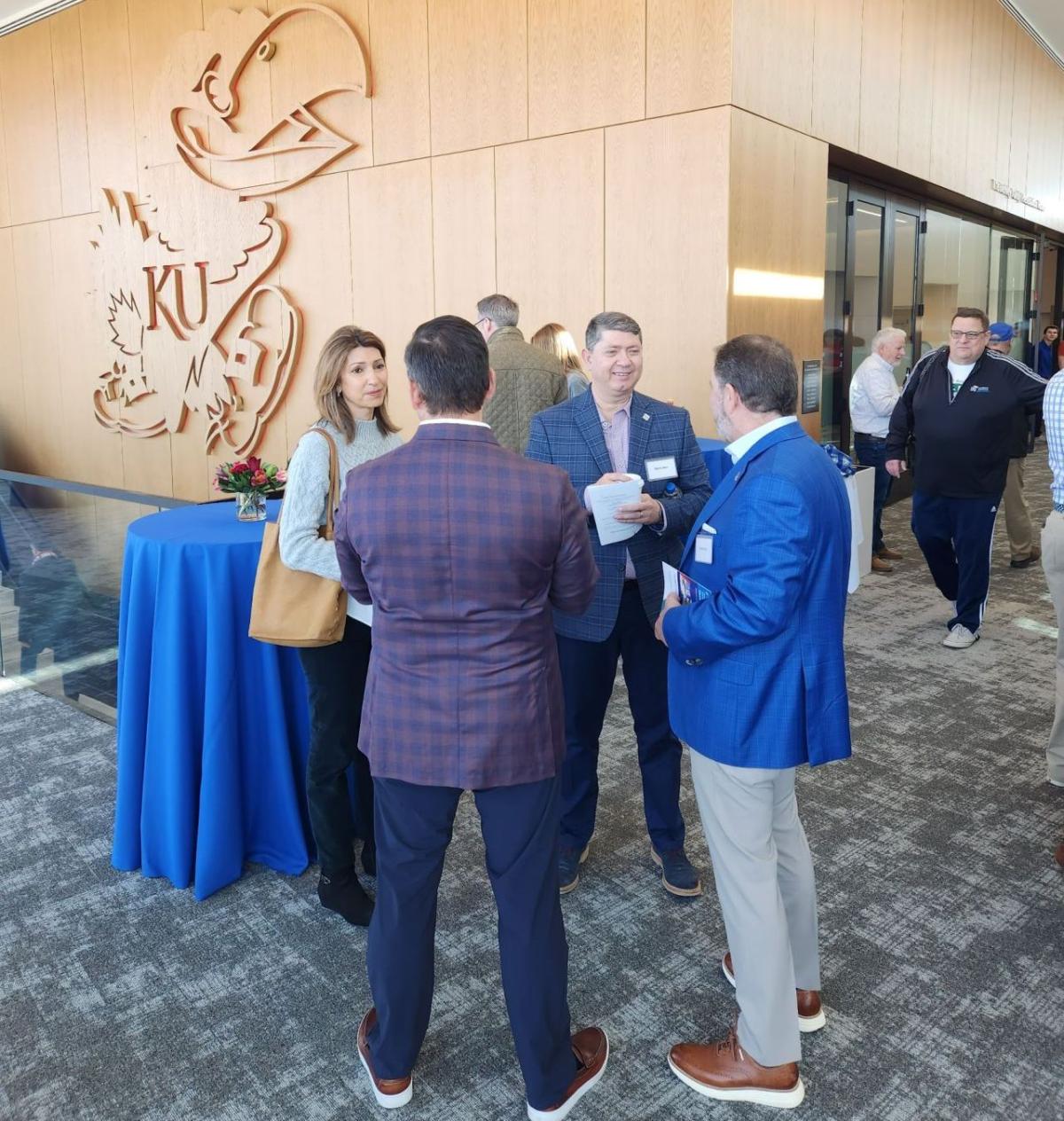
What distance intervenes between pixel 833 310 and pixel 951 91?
2.58 meters

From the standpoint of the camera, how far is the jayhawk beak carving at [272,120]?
7246mm

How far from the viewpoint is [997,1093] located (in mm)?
2137

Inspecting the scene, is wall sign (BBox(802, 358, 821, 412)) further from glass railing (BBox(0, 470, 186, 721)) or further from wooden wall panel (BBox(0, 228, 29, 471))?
wooden wall panel (BBox(0, 228, 29, 471))

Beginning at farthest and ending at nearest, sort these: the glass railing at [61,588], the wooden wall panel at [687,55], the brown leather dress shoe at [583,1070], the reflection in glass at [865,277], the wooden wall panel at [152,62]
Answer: the wooden wall panel at [152,62] → the reflection in glass at [865,277] → the wooden wall panel at [687,55] → the glass railing at [61,588] → the brown leather dress shoe at [583,1070]

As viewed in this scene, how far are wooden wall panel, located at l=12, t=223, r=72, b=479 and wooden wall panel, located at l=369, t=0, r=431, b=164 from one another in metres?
4.95

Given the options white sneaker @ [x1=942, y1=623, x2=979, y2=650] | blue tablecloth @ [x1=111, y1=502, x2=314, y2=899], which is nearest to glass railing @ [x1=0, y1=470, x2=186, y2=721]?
blue tablecloth @ [x1=111, y1=502, x2=314, y2=899]

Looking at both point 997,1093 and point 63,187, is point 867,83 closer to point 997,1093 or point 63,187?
point 997,1093

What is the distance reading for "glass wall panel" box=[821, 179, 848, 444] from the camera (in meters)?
7.65

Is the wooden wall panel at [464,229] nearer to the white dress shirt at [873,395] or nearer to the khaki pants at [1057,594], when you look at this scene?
the white dress shirt at [873,395]

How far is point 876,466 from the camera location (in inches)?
286

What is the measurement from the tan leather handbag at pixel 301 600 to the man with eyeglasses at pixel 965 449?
366 cm

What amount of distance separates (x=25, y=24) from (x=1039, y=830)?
11393 mm

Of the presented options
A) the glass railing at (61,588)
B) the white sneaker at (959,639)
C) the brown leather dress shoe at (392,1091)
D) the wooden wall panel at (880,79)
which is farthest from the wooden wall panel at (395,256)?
the brown leather dress shoe at (392,1091)

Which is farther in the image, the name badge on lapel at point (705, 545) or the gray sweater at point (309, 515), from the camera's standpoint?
the gray sweater at point (309, 515)
